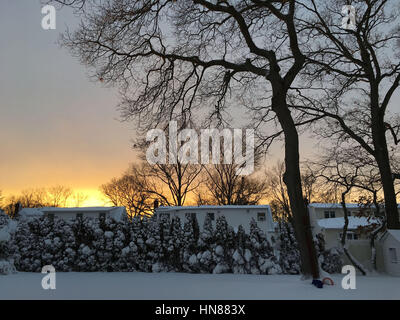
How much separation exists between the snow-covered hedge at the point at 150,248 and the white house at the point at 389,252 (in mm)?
3904

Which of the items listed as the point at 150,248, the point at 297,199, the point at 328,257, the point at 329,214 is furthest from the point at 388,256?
the point at 329,214

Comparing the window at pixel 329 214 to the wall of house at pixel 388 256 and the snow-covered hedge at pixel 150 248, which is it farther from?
the snow-covered hedge at pixel 150 248

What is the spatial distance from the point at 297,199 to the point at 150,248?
281 inches

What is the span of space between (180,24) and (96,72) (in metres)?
3.17

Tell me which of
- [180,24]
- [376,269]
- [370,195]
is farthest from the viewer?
[370,195]

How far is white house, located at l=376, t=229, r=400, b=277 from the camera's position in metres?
12.9

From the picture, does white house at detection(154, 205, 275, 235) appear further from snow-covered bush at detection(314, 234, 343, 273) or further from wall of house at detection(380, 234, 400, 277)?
snow-covered bush at detection(314, 234, 343, 273)

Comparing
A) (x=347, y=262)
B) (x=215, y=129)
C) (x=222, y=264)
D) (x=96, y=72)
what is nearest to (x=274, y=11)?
(x=215, y=129)

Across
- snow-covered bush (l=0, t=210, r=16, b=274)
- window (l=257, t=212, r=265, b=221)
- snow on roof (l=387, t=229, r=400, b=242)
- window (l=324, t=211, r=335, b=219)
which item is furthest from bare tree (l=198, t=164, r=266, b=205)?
snow-covered bush (l=0, t=210, r=16, b=274)

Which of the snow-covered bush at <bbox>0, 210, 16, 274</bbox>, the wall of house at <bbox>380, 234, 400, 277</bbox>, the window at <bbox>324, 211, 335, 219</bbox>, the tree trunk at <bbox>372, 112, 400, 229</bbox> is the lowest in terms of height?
the window at <bbox>324, 211, 335, 219</bbox>

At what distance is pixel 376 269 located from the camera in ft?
45.1

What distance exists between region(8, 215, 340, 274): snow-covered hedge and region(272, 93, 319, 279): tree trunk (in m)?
4.34

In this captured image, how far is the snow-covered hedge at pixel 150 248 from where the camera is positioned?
12.9 m
